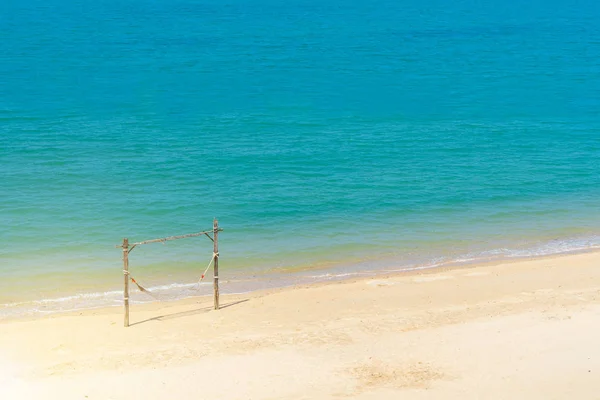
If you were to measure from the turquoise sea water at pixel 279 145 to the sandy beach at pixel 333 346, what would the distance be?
7.14ft

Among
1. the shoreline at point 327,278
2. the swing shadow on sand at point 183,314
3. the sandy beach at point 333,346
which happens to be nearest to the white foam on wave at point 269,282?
the shoreline at point 327,278

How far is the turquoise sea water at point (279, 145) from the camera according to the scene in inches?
818

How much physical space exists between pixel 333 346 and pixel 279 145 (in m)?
15.5

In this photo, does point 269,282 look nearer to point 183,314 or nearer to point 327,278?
point 327,278

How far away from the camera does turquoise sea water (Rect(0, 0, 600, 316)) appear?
2078 cm

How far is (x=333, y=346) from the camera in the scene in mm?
14750

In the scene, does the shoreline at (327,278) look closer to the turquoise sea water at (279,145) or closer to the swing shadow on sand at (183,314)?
the turquoise sea water at (279,145)

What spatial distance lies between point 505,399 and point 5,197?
16.5 metres

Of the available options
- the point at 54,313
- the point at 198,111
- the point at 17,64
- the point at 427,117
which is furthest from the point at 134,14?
the point at 54,313

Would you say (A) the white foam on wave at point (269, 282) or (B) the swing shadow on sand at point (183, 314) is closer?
(B) the swing shadow on sand at point (183, 314)

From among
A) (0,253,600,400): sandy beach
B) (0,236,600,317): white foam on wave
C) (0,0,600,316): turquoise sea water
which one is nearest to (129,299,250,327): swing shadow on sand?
(0,253,600,400): sandy beach

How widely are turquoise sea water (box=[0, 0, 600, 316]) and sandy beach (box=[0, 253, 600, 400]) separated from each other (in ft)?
7.14

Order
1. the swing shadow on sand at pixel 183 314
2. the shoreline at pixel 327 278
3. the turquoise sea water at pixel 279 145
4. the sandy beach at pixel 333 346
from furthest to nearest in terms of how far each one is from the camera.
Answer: the turquoise sea water at pixel 279 145, the shoreline at pixel 327 278, the swing shadow on sand at pixel 183 314, the sandy beach at pixel 333 346

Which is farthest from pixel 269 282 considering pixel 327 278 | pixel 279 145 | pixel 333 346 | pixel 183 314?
pixel 279 145
